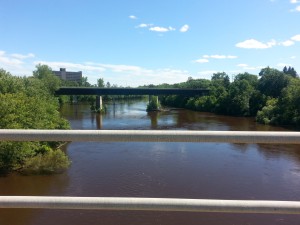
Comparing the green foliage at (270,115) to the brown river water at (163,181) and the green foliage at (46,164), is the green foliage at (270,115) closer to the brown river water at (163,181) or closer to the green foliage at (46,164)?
the brown river water at (163,181)

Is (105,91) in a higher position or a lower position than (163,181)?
higher

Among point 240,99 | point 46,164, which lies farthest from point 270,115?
point 46,164

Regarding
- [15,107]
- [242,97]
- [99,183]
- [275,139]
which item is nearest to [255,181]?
[99,183]

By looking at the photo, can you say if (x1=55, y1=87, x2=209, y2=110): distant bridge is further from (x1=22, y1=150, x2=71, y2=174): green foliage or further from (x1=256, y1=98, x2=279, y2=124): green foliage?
(x1=22, y1=150, x2=71, y2=174): green foliage

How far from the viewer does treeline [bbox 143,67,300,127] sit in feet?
172

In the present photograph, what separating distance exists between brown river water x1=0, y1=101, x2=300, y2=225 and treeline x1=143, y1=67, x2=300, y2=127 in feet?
81.2

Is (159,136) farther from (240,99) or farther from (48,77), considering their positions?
(48,77)

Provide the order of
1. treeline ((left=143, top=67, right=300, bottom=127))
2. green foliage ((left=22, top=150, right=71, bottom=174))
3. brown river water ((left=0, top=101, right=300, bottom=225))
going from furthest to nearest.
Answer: treeline ((left=143, top=67, right=300, bottom=127)) < green foliage ((left=22, top=150, right=71, bottom=174)) < brown river water ((left=0, top=101, right=300, bottom=225))

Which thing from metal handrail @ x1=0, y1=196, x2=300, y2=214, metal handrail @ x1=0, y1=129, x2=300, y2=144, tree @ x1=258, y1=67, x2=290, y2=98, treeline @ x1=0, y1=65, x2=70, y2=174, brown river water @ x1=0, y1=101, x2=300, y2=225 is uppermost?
tree @ x1=258, y1=67, x2=290, y2=98

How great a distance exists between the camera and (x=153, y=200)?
1.86 meters

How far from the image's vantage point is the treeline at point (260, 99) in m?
52.3

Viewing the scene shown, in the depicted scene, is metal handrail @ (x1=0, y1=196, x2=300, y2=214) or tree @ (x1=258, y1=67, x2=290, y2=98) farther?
tree @ (x1=258, y1=67, x2=290, y2=98)

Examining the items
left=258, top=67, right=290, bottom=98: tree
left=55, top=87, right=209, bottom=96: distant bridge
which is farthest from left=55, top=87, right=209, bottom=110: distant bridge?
left=258, top=67, right=290, bottom=98: tree

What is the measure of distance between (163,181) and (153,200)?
19.0 metres
